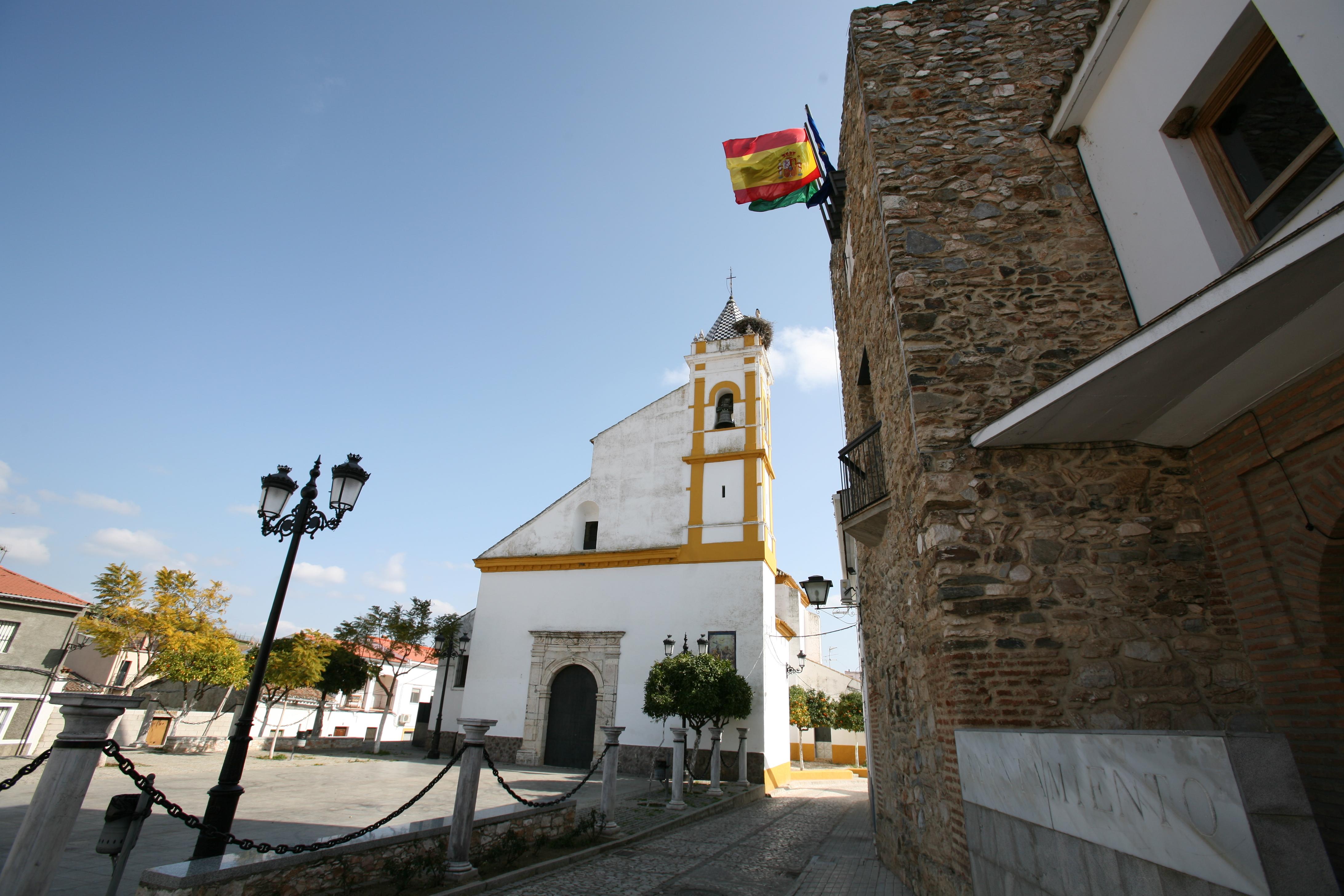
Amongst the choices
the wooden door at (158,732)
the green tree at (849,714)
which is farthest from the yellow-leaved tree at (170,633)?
the green tree at (849,714)

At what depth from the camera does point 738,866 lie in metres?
7.14

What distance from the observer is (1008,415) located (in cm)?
427

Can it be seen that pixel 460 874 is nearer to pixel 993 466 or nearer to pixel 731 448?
Answer: pixel 993 466

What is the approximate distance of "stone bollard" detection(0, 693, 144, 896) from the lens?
10.1 feet

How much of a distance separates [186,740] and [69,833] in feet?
55.8

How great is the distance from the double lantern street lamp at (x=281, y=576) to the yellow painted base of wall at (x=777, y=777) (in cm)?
1244

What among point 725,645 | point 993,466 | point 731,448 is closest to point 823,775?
point 725,645

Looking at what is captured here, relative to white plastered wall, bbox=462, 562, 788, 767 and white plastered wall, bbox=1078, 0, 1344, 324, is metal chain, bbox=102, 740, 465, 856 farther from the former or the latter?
white plastered wall, bbox=462, 562, 788, 767

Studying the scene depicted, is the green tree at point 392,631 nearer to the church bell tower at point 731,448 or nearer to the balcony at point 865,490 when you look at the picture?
the church bell tower at point 731,448

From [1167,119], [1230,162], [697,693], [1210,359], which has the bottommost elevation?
[697,693]

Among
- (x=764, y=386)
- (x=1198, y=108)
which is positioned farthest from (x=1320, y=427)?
(x=764, y=386)

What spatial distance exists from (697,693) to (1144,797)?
12.6m

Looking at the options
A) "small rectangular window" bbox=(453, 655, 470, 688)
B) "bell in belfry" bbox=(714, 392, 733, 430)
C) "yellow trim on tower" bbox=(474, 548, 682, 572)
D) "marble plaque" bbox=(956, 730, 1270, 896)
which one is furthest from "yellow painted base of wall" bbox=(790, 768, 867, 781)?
"marble plaque" bbox=(956, 730, 1270, 896)

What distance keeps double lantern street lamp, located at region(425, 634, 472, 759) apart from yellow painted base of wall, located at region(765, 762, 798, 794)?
32.1 feet
